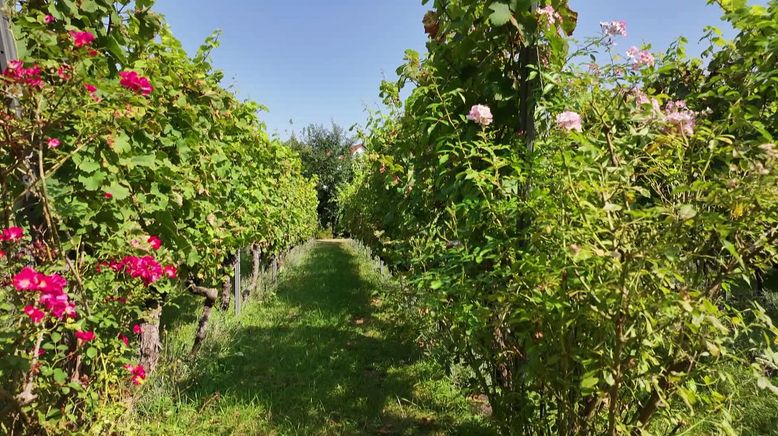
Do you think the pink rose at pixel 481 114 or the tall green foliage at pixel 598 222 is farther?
the pink rose at pixel 481 114

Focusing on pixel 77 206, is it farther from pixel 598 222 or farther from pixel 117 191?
pixel 598 222

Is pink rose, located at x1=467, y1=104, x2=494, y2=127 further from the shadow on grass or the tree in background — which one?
the tree in background

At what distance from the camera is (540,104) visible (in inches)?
94.3

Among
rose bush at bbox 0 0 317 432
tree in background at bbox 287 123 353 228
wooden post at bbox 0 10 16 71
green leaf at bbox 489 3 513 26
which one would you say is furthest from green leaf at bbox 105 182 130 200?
tree in background at bbox 287 123 353 228

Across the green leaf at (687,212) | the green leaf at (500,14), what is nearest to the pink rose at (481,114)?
the green leaf at (500,14)

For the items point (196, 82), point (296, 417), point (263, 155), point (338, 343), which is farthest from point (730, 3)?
point (263, 155)

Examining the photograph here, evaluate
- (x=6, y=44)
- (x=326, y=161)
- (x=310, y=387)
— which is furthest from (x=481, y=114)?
(x=326, y=161)

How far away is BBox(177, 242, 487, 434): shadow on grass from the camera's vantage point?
3740 millimetres

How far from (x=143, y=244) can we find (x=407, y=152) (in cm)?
243

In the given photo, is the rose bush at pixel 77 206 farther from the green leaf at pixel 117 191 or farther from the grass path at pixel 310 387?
the grass path at pixel 310 387

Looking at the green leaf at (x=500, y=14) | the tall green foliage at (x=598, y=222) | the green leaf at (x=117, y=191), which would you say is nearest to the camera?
the tall green foliage at (x=598, y=222)

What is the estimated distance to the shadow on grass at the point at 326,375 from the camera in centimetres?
374

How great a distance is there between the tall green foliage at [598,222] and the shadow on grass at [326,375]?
4.85ft

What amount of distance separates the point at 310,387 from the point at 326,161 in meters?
30.9
